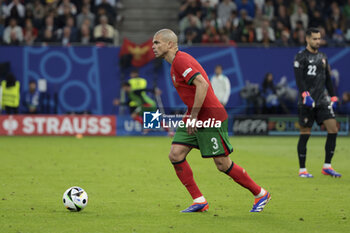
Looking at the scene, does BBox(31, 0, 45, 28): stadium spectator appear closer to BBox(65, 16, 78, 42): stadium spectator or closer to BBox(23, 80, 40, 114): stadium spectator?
BBox(65, 16, 78, 42): stadium spectator

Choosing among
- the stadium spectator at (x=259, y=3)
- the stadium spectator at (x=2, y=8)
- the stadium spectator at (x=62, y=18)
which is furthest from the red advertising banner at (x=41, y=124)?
the stadium spectator at (x=259, y=3)

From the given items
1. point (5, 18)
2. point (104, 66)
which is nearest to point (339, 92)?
point (104, 66)

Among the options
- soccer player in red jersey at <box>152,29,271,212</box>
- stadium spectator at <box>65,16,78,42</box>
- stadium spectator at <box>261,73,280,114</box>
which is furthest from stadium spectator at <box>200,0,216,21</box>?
soccer player in red jersey at <box>152,29,271,212</box>

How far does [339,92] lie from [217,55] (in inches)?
182

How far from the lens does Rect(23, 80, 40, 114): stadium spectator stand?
73.1 ft

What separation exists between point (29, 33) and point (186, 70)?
16694 millimetres

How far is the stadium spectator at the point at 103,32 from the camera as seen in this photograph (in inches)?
899

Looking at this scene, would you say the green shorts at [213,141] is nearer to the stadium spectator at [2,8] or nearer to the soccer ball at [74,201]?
the soccer ball at [74,201]

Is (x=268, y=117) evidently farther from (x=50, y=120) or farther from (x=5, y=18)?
(x=5, y=18)

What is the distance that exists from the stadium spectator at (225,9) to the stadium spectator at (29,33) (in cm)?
666

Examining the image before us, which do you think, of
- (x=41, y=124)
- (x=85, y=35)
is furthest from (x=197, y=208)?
(x=85, y=35)

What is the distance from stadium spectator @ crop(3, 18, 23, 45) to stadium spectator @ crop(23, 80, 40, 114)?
1536 mm

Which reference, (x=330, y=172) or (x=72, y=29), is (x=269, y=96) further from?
(x=330, y=172)

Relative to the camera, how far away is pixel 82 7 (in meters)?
23.5
